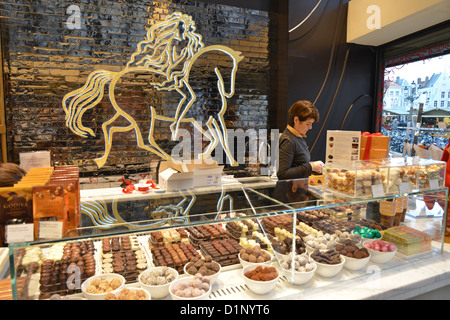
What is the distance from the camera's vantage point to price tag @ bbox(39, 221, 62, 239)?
1244 mm

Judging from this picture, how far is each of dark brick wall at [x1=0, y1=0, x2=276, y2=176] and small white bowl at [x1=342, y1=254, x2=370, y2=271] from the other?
2.90 meters

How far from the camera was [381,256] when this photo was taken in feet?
5.97


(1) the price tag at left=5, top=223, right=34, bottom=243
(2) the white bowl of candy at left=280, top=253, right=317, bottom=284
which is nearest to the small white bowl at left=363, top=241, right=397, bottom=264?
(2) the white bowl of candy at left=280, top=253, right=317, bottom=284

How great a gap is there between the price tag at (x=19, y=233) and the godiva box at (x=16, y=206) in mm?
34

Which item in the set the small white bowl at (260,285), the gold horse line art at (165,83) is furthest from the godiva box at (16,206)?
the gold horse line art at (165,83)

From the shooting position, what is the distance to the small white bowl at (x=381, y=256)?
182 cm

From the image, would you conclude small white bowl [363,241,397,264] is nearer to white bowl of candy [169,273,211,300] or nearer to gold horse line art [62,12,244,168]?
white bowl of candy [169,273,211,300]

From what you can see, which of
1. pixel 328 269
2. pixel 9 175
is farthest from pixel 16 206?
pixel 328 269

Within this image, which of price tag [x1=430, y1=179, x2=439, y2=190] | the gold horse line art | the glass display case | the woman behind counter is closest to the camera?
the glass display case

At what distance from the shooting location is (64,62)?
12.0 feet

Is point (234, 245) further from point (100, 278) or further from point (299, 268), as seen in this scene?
point (100, 278)

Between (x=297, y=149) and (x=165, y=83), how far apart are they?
6.87ft

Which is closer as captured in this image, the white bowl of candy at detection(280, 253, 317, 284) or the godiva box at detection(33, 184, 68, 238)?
the godiva box at detection(33, 184, 68, 238)

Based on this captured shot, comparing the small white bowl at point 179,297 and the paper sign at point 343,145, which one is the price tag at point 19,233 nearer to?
the small white bowl at point 179,297
